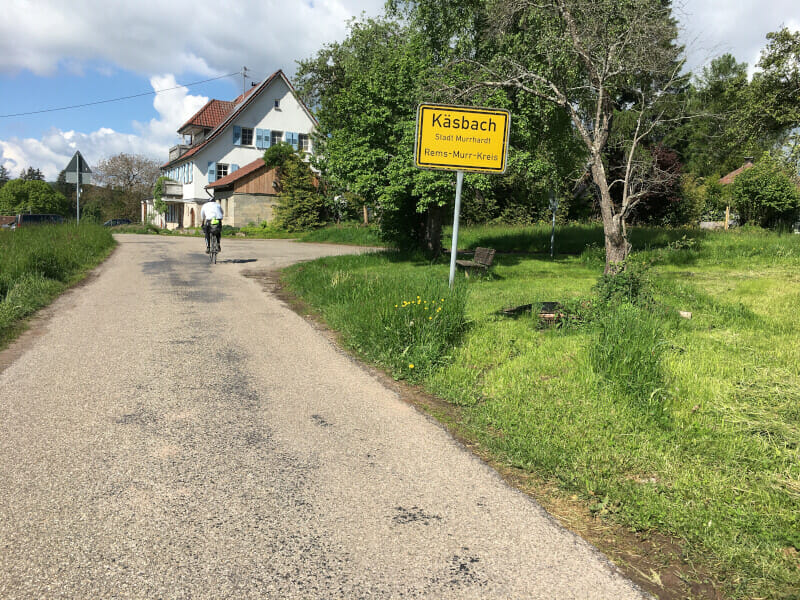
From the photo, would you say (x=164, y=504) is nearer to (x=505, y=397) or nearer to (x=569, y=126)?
(x=505, y=397)

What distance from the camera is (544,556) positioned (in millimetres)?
3029

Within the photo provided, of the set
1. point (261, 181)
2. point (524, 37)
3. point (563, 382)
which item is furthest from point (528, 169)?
point (261, 181)

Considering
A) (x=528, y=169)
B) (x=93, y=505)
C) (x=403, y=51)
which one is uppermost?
(x=403, y=51)

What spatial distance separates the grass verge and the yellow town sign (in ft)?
5.68

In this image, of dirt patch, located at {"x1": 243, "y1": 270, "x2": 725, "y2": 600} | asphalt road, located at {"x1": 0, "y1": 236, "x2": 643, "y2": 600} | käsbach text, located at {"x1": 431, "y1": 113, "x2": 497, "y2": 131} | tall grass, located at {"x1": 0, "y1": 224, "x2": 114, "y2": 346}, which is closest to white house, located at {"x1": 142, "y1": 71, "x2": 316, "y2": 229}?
tall grass, located at {"x1": 0, "y1": 224, "x2": 114, "y2": 346}

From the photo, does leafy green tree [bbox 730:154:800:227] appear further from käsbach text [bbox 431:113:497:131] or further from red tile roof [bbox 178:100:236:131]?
red tile roof [bbox 178:100:236:131]

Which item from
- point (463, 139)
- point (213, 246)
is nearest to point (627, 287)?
point (463, 139)

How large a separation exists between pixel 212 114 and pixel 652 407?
55352 mm

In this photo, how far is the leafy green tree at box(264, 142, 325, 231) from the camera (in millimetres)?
38500

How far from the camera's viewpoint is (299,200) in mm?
38531

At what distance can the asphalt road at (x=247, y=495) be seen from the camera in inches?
108

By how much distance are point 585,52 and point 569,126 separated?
7.18m

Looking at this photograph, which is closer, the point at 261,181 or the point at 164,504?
the point at 164,504

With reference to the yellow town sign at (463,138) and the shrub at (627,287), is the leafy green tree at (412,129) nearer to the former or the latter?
the yellow town sign at (463,138)
